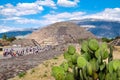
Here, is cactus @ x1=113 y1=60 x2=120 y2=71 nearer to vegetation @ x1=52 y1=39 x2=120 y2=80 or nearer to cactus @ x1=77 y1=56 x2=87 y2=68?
vegetation @ x1=52 y1=39 x2=120 y2=80

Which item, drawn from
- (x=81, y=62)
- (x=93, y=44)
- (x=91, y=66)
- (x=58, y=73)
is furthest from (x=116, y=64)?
(x=58, y=73)

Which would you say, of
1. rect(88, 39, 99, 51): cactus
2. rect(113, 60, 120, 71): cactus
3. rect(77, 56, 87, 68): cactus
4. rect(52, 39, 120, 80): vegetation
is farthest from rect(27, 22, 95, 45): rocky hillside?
rect(113, 60, 120, 71): cactus

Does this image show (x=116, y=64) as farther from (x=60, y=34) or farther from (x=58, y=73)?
(x=60, y=34)

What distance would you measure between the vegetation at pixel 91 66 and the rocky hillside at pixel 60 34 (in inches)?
2530

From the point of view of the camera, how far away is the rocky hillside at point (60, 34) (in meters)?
77.2

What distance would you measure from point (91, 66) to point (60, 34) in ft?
223

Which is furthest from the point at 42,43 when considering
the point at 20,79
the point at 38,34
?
the point at 20,79

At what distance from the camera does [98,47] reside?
31.8 ft

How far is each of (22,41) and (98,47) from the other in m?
67.8

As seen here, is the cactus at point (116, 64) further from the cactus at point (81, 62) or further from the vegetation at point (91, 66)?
the cactus at point (81, 62)

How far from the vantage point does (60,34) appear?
252ft

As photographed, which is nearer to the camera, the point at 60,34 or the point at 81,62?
the point at 81,62

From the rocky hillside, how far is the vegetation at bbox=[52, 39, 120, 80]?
64.3 m

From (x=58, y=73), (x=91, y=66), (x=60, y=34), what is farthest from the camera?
(x=60, y=34)
